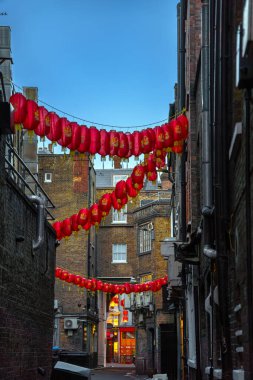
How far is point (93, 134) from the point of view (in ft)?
50.1

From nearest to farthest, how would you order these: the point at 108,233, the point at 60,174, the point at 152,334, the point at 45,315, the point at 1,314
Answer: the point at 1,314 < the point at 45,315 < the point at 152,334 < the point at 60,174 < the point at 108,233

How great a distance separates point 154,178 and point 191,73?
307cm

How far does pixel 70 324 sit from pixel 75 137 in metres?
35.8

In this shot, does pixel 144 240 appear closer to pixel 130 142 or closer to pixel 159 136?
pixel 159 136

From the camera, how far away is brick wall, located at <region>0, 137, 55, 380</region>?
11.9 metres

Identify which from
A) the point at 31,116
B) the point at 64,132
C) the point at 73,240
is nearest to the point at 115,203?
the point at 64,132

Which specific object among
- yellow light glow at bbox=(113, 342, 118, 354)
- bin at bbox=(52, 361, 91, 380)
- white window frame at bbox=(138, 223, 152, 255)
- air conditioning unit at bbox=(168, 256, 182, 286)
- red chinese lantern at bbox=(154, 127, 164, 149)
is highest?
white window frame at bbox=(138, 223, 152, 255)

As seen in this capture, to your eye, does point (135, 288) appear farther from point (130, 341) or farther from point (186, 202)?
point (130, 341)

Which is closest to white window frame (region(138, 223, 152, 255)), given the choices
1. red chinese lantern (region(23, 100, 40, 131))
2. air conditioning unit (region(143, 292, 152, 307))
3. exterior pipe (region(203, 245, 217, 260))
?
air conditioning unit (region(143, 292, 152, 307))

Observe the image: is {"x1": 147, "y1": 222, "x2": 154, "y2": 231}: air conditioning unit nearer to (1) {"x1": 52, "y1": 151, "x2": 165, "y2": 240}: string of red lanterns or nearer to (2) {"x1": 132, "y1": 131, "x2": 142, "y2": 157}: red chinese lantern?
(1) {"x1": 52, "y1": 151, "x2": 165, "y2": 240}: string of red lanterns

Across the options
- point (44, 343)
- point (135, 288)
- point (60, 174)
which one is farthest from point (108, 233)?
point (44, 343)

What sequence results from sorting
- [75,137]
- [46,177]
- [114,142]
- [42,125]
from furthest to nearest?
[46,177] < [114,142] < [75,137] < [42,125]

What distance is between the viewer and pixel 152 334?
47781mm

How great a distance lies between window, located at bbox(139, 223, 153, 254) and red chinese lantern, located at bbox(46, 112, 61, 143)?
1377 inches
